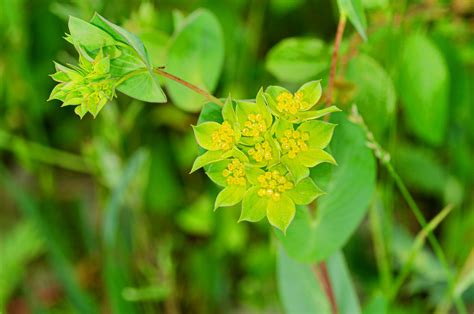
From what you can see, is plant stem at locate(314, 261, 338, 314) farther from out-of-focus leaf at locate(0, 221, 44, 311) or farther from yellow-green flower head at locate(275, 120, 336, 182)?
out-of-focus leaf at locate(0, 221, 44, 311)

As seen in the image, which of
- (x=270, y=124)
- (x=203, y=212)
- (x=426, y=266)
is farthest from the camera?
(x=203, y=212)

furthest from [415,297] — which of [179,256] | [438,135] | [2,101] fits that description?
[2,101]

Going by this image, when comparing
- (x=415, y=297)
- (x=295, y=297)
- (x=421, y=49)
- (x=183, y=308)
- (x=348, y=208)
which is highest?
(x=421, y=49)

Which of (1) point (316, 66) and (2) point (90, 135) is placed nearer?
(1) point (316, 66)

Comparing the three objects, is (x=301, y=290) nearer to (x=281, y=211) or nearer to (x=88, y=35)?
(x=281, y=211)

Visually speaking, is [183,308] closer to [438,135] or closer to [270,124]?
[438,135]

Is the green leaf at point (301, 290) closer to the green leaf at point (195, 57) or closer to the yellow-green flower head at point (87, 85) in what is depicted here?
the green leaf at point (195, 57)

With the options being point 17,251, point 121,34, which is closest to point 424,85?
point 121,34
